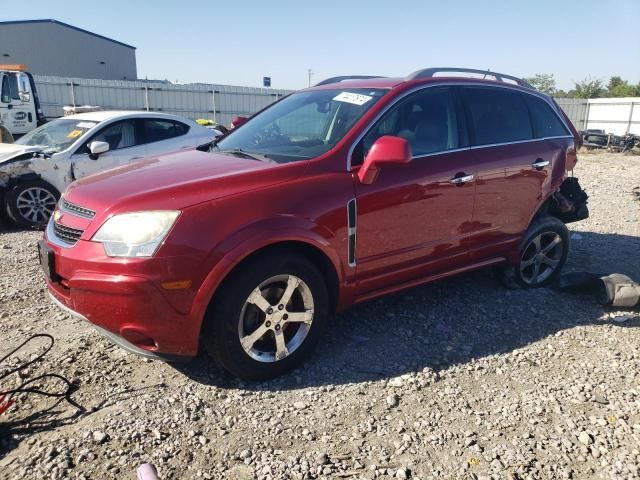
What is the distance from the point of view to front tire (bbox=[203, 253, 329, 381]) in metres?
2.89

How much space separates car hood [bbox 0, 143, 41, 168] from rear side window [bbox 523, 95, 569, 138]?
633 centimetres

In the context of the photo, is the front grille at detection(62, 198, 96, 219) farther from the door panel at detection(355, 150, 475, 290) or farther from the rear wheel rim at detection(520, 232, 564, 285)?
the rear wheel rim at detection(520, 232, 564, 285)

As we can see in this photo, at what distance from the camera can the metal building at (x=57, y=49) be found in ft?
116

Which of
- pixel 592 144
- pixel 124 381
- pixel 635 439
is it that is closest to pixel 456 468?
pixel 635 439

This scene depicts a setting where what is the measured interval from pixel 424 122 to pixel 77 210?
249 cm

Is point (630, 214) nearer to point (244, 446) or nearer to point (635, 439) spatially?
point (635, 439)

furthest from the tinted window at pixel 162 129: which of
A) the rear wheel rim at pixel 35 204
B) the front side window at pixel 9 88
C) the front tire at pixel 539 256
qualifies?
the front side window at pixel 9 88

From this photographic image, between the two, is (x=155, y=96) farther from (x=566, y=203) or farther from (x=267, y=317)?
(x=267, y=317)

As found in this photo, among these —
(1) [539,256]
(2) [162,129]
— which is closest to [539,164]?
(1) [539,256]

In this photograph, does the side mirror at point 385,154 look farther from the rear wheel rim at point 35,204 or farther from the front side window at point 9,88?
the front side window at point 9,88

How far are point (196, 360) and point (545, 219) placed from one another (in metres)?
3.37

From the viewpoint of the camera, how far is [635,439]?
2734 millimetres

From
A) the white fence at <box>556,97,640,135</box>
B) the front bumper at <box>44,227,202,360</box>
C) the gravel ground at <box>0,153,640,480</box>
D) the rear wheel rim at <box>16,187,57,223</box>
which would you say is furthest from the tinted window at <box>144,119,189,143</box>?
the white fence at <box>556,97,640,135</box>

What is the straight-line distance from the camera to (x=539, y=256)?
15.9ft
